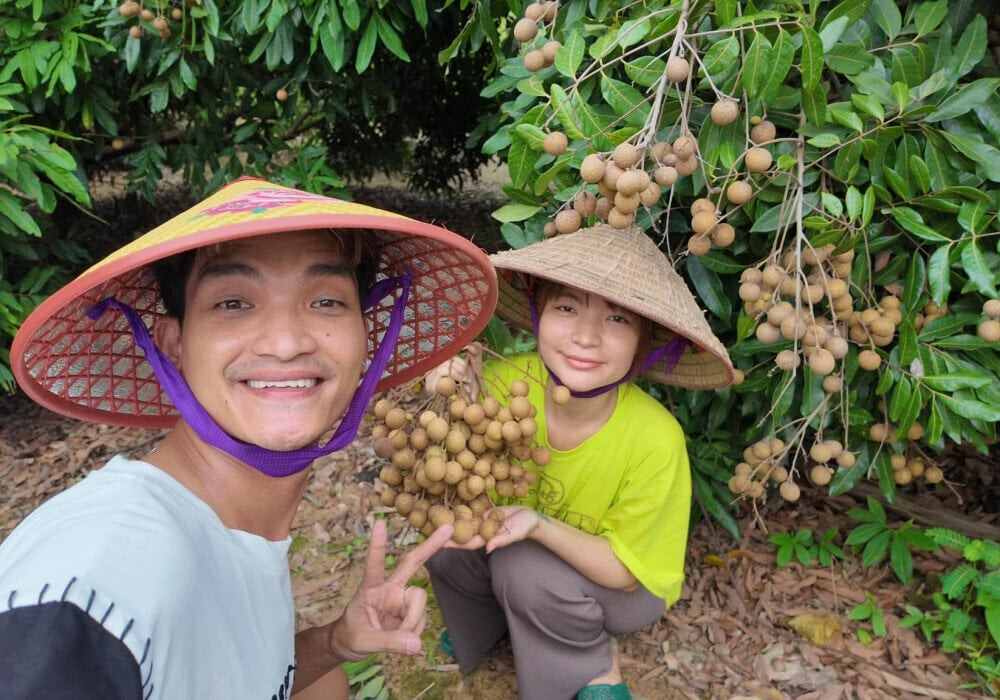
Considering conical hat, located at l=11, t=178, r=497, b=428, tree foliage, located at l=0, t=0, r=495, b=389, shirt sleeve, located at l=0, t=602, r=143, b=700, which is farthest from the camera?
tree foliage, located at l=0, t=0, r=495, b=389

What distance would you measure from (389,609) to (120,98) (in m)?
3.72

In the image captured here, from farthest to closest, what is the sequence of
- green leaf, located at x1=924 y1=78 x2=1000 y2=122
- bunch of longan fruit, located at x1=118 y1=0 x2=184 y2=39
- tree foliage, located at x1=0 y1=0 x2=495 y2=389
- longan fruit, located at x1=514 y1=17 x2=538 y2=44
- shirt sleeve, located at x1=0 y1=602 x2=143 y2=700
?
bunch of longan fruit, located at x1=118 y1=0 x2=184 y2=39 < tree foliage, located at x1=0 y1=0 x2=495 y2=389 < longan fruit, located at x1=514 y1=17 x2=538 y2=44 < green leaf, located at x1=924 y1=78 x2=1000 y2=122 < shirt sleeve, located at x1=0 y1=602 x2=143 y2=700

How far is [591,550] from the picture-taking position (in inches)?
63.9

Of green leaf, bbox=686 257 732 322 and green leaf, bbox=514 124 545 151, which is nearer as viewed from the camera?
green leaf, bbox=514 124 545 151

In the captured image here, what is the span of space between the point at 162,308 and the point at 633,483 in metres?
1.15

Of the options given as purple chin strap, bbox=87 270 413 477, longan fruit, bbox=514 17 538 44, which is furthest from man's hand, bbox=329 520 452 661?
longan fruit, bbox=514 17 538 44

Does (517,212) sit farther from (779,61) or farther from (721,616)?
(721,616)

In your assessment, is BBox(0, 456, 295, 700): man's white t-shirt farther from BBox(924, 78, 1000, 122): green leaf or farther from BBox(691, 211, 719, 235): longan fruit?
BBox(924, 78, 1000, 122): green leaf

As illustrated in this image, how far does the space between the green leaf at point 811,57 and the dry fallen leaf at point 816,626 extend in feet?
5.96

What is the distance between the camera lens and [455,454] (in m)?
1.35

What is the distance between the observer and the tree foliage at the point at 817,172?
1.36 m

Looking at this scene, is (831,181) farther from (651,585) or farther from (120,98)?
(120,98)

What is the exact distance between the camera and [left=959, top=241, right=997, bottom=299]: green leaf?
1.45 metres

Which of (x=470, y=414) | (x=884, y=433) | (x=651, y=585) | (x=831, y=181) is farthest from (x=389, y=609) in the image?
(x=831, y=181)
